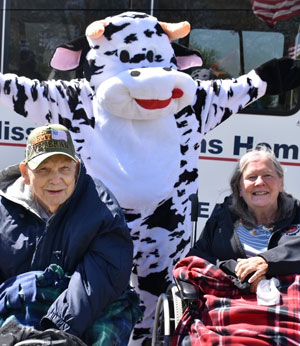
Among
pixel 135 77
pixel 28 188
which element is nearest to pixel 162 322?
pixel 28 188

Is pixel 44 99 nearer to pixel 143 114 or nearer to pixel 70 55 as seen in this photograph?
pixel 70 55

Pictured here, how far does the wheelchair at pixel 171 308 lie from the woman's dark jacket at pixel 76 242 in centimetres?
22

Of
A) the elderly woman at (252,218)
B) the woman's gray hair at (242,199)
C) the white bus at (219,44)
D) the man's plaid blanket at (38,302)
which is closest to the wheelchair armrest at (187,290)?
the elderly woman at (252,218)

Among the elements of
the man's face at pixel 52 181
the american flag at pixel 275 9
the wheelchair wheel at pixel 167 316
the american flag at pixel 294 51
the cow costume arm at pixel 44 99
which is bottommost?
the wheelchair wheel at pixel 167 316

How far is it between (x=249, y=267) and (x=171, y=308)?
0.46m

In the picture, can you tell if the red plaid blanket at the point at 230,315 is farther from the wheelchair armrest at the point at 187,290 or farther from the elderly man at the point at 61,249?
the elderly man at the point at 61,249

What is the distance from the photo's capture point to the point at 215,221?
2.72 metres

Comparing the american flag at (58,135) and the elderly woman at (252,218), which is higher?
the american flag at (58,135)

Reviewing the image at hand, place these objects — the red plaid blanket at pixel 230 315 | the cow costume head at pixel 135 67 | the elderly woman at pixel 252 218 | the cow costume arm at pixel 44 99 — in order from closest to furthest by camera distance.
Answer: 1. the red plaid blanket at pixel 230 315
2. the elderly woman at pixel 252 218
3. the cow costume head at pixel 135 67
4. the cow costume arm at pixel 44 99

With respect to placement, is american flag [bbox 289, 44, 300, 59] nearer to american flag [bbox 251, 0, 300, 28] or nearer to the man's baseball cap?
american flag [bbox 251, 0, 300, 28]

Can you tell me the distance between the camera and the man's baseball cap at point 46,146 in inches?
92.0

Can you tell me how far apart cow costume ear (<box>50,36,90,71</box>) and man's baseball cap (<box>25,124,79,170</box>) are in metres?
0.87

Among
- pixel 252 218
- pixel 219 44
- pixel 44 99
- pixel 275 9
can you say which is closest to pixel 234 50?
pixel 219 44

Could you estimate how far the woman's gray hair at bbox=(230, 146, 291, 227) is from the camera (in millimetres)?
2631
